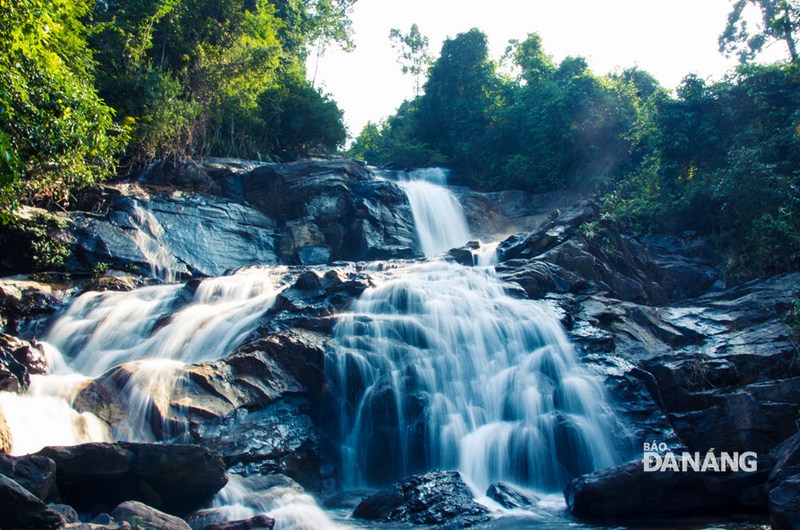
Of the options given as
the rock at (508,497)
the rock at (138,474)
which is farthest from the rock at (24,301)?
the rock at (508,497)

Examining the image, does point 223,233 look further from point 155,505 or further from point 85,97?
point 155,505

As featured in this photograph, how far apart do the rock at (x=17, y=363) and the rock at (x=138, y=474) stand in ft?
8.57

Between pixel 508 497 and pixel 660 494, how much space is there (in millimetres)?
1722

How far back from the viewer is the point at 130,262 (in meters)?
14.4

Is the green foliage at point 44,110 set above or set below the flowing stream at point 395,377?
above

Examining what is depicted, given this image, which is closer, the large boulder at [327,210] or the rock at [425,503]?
the rock at [425,503]

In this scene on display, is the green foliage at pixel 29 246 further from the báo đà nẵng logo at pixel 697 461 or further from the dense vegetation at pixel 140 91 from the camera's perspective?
the báo đà nẵng logo at pixel 697 461

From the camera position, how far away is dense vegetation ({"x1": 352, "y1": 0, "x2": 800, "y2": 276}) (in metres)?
15.0

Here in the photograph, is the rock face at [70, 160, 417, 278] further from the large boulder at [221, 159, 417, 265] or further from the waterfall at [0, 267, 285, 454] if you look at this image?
the waterfall at [0, 267, 285, 454]

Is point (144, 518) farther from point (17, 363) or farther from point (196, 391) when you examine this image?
point (17, 363)

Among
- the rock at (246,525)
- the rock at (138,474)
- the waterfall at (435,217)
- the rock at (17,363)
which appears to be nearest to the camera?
the rock at (246,525)

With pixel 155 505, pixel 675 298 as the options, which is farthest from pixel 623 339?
pixel 155 505

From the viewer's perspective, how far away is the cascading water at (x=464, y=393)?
25.9 ft

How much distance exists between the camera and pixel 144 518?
4.83 metres
